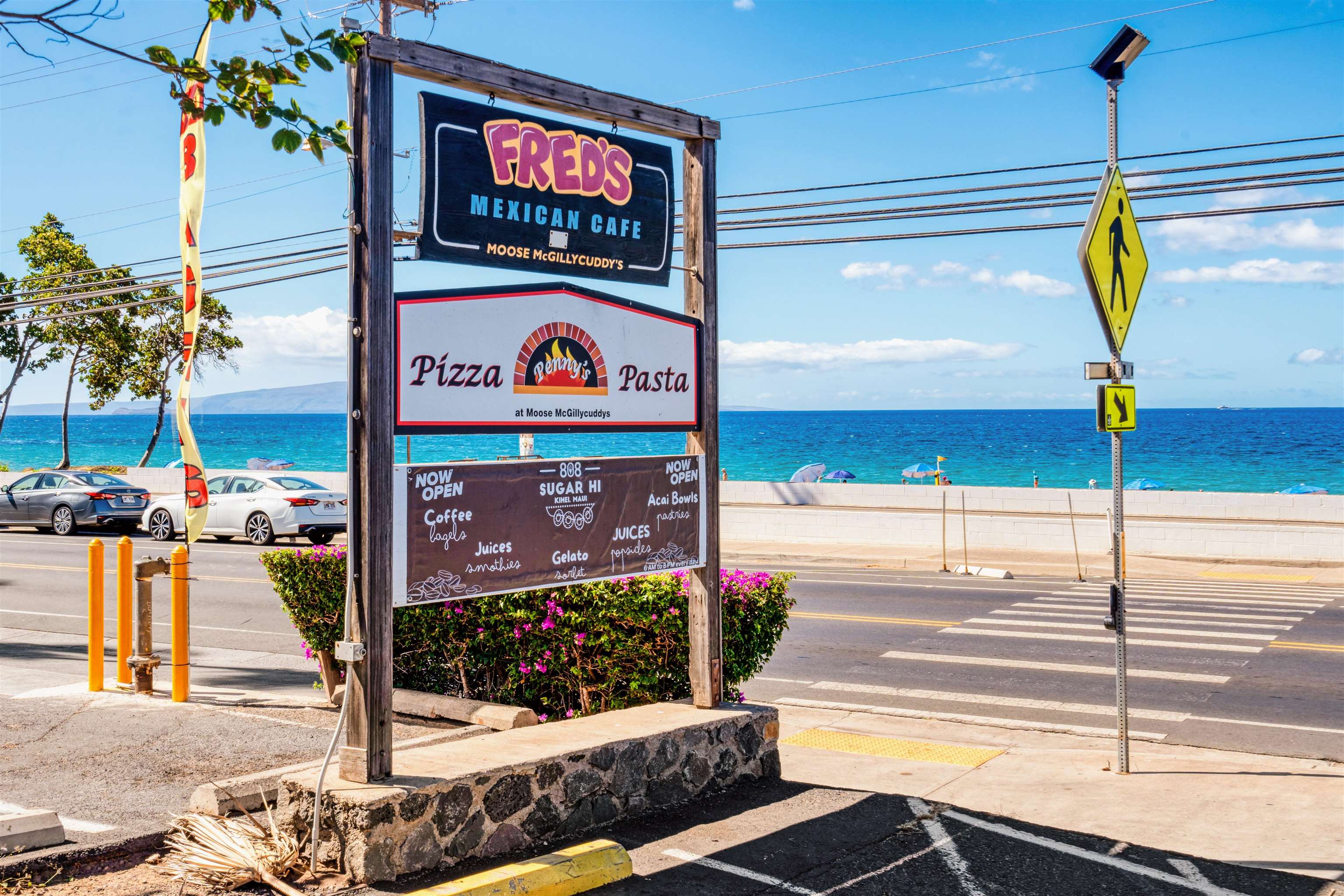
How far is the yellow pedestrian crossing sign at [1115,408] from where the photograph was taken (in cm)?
772

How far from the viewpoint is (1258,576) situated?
1989 centimetres

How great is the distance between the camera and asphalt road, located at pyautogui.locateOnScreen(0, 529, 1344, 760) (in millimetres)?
9789

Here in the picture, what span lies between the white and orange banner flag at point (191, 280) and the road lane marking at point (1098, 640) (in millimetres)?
8913

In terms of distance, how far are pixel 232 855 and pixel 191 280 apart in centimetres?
457

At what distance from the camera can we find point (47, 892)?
506 centimetres

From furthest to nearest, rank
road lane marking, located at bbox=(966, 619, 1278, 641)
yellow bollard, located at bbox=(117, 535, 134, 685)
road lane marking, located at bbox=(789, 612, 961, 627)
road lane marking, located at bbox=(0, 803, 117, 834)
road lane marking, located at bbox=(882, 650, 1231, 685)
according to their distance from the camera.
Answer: road lane marking, located at bbox=(789, 612, 961, 627)
road lane marking, located at bbox=(966, 619, 1278, 641)
road lane marking, located at bbox=(882, 650, 1231, 685)
yellow bollard, located at bbox=(117, 535, 134, 685)
road lane marking, located at bbox=(0, 803, 117, 834)

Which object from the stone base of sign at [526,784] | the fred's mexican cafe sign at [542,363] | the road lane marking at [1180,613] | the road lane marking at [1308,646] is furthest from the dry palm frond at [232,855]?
the road lane marking at [1180,613]

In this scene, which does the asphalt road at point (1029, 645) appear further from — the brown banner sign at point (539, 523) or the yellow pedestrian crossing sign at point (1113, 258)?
the brown banner sign at point (539, 523)

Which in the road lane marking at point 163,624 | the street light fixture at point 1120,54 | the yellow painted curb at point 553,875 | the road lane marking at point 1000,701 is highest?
the street light fixture at point 1120,54

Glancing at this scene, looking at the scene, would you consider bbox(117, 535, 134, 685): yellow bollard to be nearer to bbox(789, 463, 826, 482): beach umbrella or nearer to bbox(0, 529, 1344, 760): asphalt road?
bbox(0, 529, 1344, 760): asphalt road

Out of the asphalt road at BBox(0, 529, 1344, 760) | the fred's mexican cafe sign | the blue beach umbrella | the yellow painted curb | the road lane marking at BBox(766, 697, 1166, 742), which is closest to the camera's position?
the yellow painted curb

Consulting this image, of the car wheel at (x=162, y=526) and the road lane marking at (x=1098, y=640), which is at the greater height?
the car wheel at (x=162, y=526)

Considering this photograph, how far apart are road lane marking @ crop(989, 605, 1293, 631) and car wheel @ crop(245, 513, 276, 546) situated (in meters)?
15.5

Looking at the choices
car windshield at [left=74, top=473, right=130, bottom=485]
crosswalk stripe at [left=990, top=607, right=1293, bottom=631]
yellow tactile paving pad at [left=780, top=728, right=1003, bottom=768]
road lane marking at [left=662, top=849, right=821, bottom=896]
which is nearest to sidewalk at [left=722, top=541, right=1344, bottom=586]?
crosswalk stripe at [left=990, top=607, right=1293, bottom=631]
